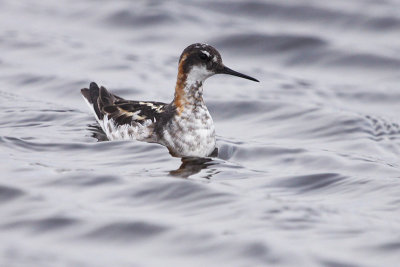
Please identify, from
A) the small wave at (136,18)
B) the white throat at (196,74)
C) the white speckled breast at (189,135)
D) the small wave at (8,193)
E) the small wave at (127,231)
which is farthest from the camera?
the small wave at (136,18)

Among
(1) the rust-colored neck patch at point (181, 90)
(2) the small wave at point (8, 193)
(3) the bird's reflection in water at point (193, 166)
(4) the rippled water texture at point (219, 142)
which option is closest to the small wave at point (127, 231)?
(4) the rippled water texture at point (219, 142)

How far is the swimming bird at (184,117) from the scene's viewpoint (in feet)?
36.5

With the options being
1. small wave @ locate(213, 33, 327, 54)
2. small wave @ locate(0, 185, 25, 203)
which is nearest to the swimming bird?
small wave @ locate(0, 185, 25, 203)

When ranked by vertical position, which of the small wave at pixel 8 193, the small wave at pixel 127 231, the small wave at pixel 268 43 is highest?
the small wave at pixel 268 43

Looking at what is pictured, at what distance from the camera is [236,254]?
812 cm

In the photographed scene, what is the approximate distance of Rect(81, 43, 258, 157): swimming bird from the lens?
1112 centimetres

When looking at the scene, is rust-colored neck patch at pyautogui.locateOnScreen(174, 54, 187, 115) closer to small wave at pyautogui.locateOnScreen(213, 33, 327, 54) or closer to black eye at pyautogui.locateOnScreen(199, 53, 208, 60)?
black eye at pyautogui.locateOnScreen(199, 53, 208, 60)

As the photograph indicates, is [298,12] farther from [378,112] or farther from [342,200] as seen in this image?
[342,200]

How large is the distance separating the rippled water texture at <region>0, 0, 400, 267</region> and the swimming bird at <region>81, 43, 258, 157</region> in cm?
19

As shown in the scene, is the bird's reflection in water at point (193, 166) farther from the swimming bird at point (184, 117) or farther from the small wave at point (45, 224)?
the small wave at point (45, 224)

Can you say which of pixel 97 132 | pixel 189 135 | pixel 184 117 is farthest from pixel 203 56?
pixel 97 132

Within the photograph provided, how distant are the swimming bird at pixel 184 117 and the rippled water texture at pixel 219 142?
7.6 inches

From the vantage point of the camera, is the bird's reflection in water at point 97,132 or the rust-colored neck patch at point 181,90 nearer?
the rust-colored neck patch at point 181,90

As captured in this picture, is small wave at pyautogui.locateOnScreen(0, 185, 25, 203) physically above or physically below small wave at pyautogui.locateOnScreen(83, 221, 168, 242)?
above
